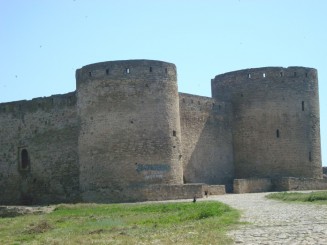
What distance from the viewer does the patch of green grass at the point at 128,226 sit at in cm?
1095

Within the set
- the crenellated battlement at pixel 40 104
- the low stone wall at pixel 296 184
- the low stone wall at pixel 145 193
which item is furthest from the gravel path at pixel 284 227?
the low stone wall at pixel 296 184

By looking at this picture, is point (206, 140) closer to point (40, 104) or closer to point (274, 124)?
point (274, 124)

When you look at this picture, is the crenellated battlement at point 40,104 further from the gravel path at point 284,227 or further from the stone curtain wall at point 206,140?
the gravel path at point 284,227

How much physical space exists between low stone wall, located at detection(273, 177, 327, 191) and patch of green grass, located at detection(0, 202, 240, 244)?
1124 cm

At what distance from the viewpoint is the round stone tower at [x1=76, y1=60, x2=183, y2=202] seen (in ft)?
74.6

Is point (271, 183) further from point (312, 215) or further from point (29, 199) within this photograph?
point (312, 215)

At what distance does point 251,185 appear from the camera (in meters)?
27.7

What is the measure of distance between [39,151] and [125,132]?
216 inches

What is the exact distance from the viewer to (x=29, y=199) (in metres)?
26.7

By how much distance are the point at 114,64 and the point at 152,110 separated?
7.36 feet

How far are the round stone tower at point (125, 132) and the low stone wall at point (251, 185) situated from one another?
4.22m

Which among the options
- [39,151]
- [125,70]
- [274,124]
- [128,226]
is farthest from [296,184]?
[128,226]

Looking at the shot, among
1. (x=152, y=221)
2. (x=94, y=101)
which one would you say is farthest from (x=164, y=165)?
(x=152, y=221)

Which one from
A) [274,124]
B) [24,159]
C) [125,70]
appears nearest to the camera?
[125,70]
